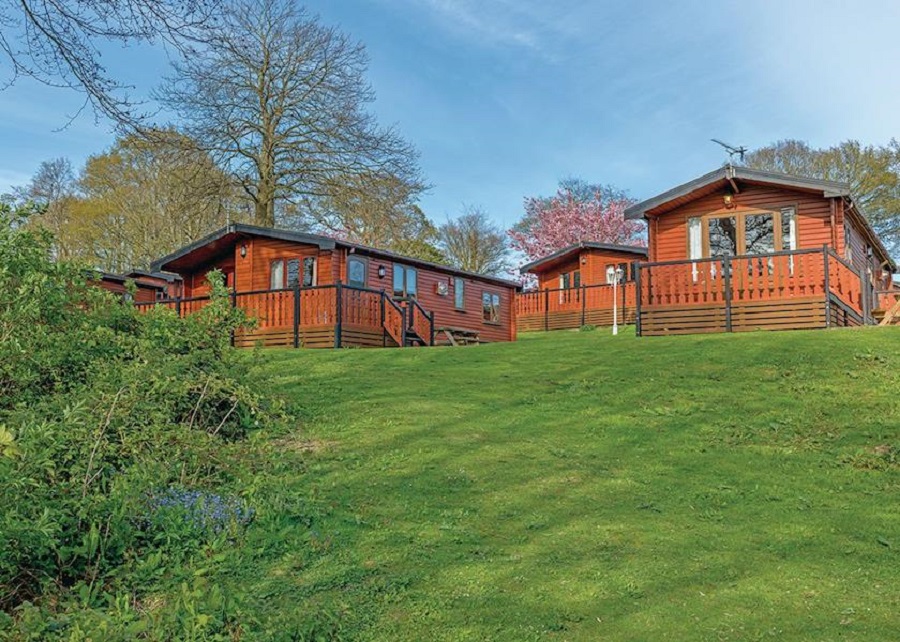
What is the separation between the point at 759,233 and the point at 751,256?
10.3 feet

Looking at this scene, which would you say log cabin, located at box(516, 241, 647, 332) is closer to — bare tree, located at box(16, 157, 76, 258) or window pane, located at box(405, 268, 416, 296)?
window pane, located at box(405, 268, 416, 296)

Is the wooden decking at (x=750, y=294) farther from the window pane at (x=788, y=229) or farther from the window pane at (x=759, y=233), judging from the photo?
the window pane at (x=759, y=233)

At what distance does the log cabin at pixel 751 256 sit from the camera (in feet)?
44.7

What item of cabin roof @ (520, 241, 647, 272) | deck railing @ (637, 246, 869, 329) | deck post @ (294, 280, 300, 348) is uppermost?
cabin roof @ (520, 241, 647, 272)

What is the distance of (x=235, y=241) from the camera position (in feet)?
68.2

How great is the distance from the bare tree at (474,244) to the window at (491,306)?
17.4 meters

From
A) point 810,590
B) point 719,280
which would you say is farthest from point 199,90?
point 810,590

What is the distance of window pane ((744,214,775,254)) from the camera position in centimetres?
1627

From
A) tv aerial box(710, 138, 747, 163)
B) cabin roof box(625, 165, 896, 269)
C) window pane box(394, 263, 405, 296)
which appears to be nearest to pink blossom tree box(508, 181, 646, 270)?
window pane box(394, 263, 405, 296)

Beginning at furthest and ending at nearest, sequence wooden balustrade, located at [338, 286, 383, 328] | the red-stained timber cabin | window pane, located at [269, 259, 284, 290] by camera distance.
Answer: window pane, located at [269, 259, 284, 290] < the red-stained timber cabin < wooden balustrade, located at [338, 286, 383, 328]

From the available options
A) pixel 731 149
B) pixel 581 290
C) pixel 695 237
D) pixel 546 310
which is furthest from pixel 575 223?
pixel 731 149

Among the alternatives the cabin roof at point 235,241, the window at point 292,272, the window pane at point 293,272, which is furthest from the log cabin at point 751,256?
the window pane at point 293,272

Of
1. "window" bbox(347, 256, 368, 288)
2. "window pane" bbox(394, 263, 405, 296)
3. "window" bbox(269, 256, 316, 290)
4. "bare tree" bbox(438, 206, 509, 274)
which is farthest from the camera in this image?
"bare tree" bbox(438, 206, 509, 274)

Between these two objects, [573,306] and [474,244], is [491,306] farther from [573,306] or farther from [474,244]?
[474,244]
